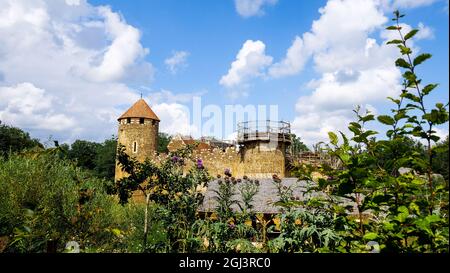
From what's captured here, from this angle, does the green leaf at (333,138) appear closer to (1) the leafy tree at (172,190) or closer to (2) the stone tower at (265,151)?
(1) the leafy tree at (172,190)

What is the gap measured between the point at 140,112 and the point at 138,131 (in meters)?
1.66

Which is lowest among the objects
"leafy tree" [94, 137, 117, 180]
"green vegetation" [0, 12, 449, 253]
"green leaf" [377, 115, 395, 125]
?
"green vegetation" [0, 12, 449, 253]

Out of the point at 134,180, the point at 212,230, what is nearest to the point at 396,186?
the point at 212,230

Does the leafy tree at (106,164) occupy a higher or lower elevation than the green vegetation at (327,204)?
higher

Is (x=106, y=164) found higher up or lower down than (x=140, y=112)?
lower down

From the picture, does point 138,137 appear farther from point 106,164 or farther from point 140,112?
point 106,164

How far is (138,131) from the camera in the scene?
3161cm

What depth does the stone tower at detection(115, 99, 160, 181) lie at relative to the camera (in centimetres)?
3152

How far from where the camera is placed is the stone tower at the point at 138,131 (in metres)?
31.5

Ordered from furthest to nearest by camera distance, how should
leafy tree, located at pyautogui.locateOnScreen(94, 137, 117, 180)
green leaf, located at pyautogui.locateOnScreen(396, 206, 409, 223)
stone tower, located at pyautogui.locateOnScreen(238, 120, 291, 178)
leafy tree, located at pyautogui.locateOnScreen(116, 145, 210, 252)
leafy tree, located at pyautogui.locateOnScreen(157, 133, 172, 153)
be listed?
leafy tree, located at pyautogui.locateOnScreen(157, 133, 172, 153), leafy tree, located at pyautogui.locateOnScreen(94, 137, 117, 180), stone tower, located at pyautogui.locateOnScreen(238, 120, 291, 178), leafy tree, located at pyautogui.locateOnScreen(116, 145, 210, 252), green leaf, located at pyautogui.locateOnScreen(396, 206, 409, 223)

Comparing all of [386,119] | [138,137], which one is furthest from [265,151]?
[386,119]

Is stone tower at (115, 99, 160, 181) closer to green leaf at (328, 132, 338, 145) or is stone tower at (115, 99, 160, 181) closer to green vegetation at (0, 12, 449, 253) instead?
green vegetation at (0, 12, 449, 253)

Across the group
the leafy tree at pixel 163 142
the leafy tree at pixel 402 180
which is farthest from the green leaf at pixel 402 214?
the leafy tree at pixel 163 142

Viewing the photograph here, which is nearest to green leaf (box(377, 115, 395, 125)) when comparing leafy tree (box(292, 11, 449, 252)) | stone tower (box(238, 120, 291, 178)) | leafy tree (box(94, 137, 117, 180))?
leafy tree (box(292, 11, 449, 252))
